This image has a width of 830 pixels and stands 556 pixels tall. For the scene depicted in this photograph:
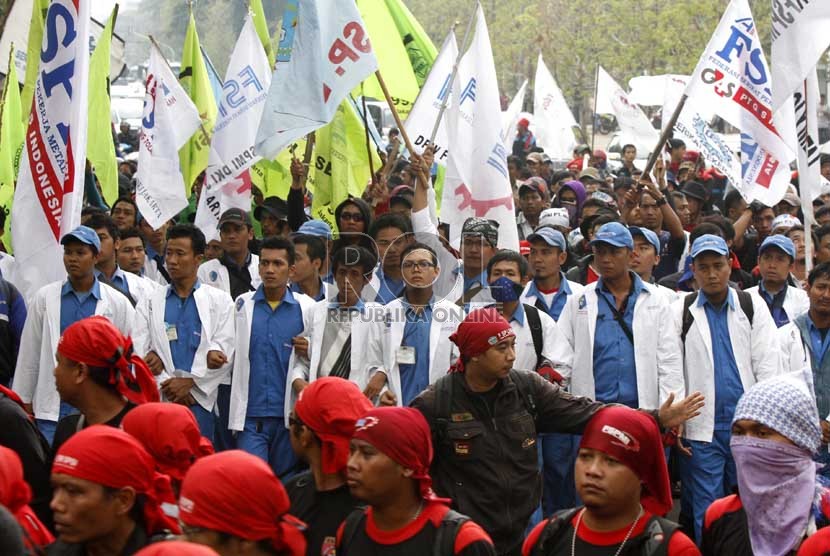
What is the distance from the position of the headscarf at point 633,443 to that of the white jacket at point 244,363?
3.47 metres

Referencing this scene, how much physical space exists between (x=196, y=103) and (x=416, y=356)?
577cm

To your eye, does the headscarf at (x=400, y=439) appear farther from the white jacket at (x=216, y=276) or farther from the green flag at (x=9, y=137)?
the green flag at (x=9, y=137)

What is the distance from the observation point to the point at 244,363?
317 inches

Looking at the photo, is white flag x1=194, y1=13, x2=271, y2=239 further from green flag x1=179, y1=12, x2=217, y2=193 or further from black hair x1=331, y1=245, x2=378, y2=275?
black hair x1=331, y1=245, x2=378, y2=275

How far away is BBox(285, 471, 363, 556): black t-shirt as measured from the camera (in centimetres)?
492

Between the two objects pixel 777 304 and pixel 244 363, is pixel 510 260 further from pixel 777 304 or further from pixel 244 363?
pixel 777 304

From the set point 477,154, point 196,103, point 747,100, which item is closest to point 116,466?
point 477,154

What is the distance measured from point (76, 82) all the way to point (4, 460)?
4205mm

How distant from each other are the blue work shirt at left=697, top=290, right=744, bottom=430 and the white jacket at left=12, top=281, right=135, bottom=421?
143 inches

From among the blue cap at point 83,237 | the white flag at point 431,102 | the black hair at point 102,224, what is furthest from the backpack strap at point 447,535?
the white flag at point 431,102

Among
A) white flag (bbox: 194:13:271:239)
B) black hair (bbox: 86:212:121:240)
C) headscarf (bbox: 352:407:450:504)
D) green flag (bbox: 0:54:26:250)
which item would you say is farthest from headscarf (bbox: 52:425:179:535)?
white flag (bbox: 194:13:271:239)

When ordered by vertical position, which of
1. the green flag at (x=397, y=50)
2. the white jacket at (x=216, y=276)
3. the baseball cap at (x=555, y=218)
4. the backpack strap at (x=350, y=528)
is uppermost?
the green flag at (x=397, y=50)

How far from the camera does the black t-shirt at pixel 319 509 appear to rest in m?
4.92

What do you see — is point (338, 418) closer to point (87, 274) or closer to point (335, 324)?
point (335, 324)
